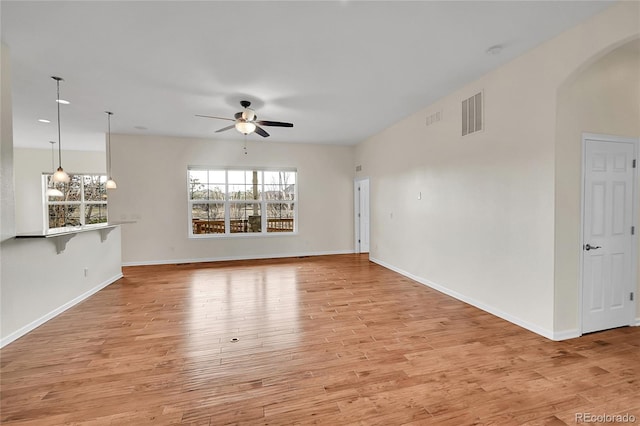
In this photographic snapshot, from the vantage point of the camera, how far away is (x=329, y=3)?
2209 mm

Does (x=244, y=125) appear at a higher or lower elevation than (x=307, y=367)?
higher

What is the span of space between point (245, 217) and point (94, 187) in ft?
15.5

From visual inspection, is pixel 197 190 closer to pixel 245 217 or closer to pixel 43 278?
pixel 245 217

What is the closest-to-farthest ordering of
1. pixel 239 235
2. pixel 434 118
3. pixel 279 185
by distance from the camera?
pixel 434 118 < pixel 239 235 < pixel 279 185

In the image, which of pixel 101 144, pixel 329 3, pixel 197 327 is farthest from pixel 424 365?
pixel 101 144

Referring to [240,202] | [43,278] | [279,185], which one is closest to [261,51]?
[43,278]

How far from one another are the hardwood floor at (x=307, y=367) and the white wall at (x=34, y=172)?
19.1 ft

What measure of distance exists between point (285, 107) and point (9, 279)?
3.98 metres

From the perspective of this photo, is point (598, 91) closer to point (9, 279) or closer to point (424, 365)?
point (424, 365)

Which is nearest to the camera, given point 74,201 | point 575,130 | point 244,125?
point 575,130

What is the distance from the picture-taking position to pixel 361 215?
7742 millimetres

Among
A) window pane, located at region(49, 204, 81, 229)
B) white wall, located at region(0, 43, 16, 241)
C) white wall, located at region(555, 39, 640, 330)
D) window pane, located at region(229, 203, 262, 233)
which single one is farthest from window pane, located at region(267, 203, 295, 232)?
white wall, located at region(555, 39, 640, 330)

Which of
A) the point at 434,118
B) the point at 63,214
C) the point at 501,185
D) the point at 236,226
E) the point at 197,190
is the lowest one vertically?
the point at 236,226

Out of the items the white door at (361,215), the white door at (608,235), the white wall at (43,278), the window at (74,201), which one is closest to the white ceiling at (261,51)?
the white door at (608,235)
